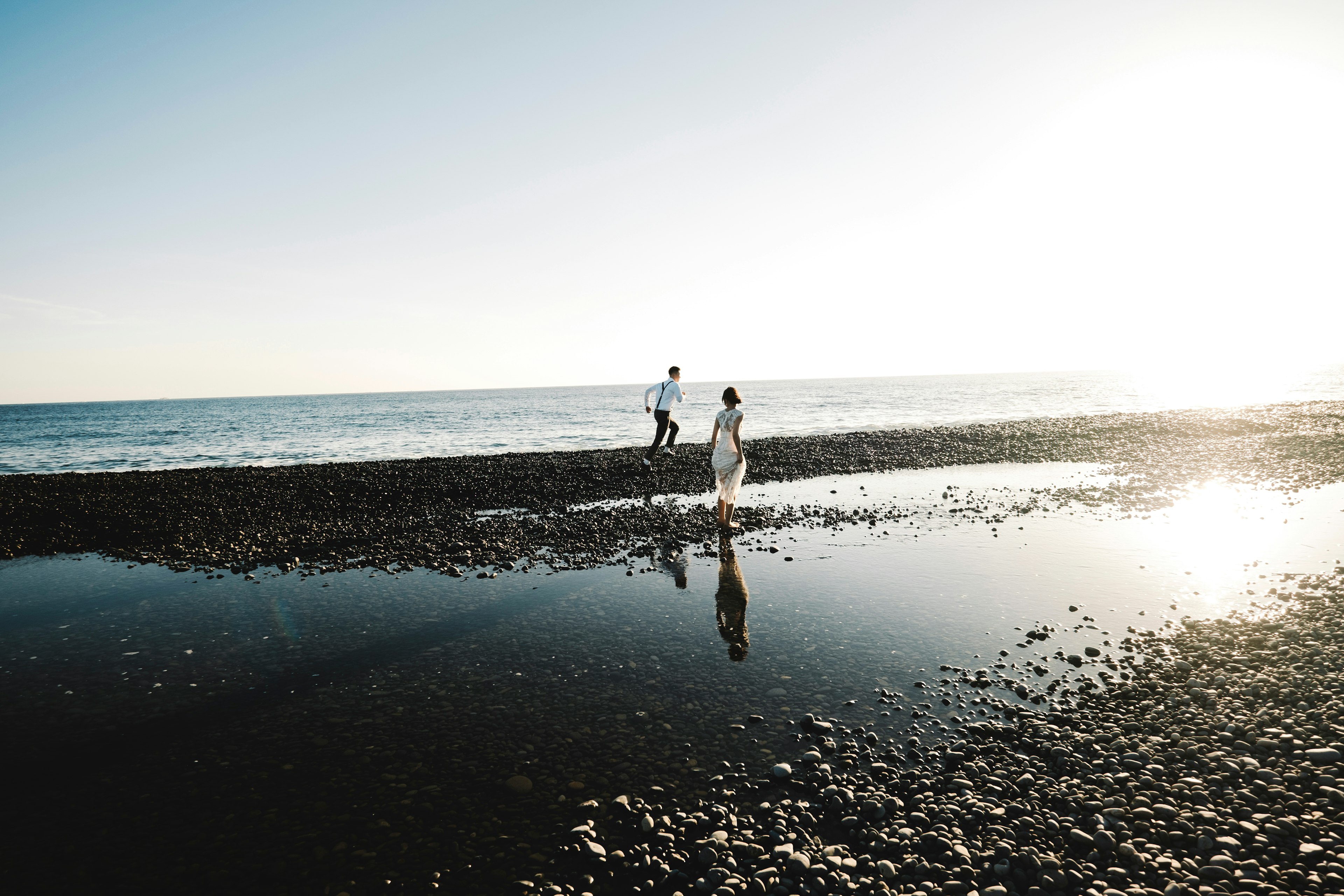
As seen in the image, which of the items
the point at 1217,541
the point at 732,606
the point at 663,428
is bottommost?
the point at 732,606

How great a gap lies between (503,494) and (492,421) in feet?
181

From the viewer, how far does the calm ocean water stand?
4650 centimetres

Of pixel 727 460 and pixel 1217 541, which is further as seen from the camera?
pixel 727 460

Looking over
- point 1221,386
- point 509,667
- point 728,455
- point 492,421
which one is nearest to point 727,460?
point 728,455

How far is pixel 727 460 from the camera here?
1623 centimetres

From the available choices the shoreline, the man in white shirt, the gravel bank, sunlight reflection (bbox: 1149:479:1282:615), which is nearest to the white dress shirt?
the man in white shirt

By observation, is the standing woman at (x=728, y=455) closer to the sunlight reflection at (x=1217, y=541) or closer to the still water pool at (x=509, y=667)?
the still water pool at (x=509, y=667)

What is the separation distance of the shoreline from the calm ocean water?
1112 cm

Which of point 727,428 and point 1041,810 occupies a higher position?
point 727,428

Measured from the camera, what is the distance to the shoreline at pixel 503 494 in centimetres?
1647

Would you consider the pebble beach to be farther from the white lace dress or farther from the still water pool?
the white lace dress

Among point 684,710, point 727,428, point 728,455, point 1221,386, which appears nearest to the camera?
point 684,710

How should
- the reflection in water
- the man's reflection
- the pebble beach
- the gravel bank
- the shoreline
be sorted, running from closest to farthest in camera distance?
the gravel bank < the pebble beach < the reflection in water < the man's reflection < the shoreline

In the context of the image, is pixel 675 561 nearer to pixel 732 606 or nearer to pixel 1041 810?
pixel 732 606
